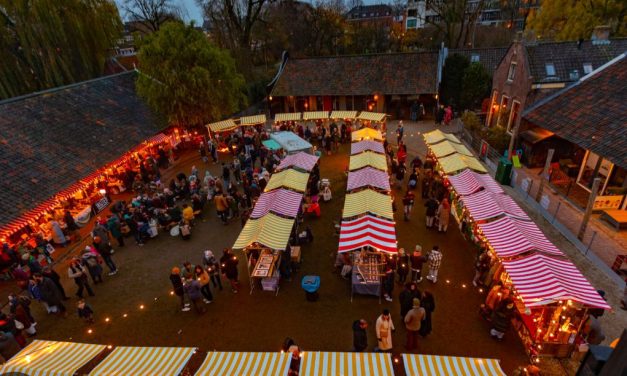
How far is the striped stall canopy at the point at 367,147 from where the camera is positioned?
18489 millimetres

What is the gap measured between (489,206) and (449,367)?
7.11 meters

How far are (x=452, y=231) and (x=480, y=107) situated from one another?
62.4 ft

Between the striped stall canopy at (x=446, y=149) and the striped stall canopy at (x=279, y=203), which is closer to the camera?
the striped stall canopy at (x=279, y=203)

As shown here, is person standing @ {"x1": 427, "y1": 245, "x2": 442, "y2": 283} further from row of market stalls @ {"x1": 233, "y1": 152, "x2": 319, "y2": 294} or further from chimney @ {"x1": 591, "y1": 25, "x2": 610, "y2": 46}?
chimney @ {"x1": 591, "y1": 25, "x2": 610, "y2": 46}

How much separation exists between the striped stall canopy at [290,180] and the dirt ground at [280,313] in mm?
2782

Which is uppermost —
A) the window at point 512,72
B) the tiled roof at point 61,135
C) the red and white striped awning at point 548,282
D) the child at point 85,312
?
the window at point 512,72

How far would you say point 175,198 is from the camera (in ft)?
57.4

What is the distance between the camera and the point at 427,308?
8.89m

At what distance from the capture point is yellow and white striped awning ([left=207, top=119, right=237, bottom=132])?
77.3ft

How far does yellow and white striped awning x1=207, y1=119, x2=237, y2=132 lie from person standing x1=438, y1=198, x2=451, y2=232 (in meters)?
16.1

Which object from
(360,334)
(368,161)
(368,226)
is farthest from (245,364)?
(368,161)

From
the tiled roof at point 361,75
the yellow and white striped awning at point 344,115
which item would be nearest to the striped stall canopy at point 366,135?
the yellow and white striped awning at point 344,115

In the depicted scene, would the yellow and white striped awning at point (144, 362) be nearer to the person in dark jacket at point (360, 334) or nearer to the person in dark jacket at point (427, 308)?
the person in dark jacket at point (360, 334)

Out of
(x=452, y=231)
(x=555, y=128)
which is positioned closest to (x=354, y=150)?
(x=452, y=231)
